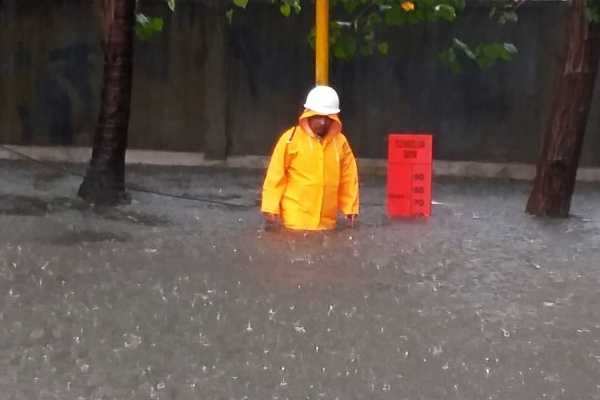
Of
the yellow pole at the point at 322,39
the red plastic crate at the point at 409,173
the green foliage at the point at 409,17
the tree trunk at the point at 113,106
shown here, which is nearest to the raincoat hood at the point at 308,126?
the yellow pole at the point at 322,39

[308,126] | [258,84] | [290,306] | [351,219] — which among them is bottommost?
[290,306]

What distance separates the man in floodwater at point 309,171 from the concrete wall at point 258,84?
16.9 feet

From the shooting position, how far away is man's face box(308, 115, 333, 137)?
8.83 m

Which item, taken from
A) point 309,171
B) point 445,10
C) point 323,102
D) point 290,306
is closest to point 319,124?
point 323,102

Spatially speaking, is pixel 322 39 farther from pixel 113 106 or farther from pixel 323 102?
pixel 113 106

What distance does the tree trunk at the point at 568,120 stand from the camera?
980 cm

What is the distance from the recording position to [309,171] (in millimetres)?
8812

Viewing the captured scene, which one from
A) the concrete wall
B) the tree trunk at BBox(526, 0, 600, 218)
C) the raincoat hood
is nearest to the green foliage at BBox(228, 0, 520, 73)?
the tree trunk at BBox(526, 0, 600, 218)

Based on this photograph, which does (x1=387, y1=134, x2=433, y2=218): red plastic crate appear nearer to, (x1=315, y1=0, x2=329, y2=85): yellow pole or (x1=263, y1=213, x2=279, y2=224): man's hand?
(x1=315, y1=0, x2=329, y2=85): yellow pole

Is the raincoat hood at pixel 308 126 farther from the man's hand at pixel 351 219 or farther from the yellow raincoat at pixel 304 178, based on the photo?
the man's hand at pixel 351 219

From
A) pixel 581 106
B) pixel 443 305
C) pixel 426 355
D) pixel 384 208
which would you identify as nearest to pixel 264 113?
pixel 384 208

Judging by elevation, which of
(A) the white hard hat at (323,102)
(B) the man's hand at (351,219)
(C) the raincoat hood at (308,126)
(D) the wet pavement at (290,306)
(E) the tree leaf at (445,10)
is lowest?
(D) the wet pavement at (290,306)

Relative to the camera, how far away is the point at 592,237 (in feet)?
30.1

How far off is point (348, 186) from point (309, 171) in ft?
1.46
